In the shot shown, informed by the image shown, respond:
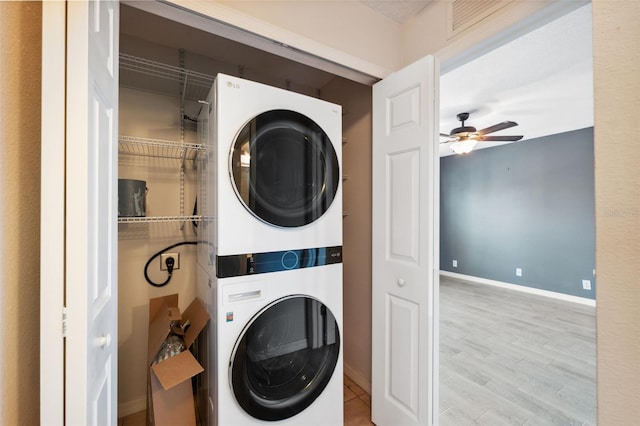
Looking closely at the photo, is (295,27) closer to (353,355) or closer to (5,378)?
(5,378)

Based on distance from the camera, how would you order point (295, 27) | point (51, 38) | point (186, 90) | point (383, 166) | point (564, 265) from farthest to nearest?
point (564, 265) < point (186, 90) < point (383, 166) < point (295, 27) < point (51, 38)

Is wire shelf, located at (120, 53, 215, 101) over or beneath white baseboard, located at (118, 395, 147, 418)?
over

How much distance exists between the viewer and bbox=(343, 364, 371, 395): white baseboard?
1.88 meters

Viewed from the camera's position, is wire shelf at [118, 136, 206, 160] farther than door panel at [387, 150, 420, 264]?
Yes

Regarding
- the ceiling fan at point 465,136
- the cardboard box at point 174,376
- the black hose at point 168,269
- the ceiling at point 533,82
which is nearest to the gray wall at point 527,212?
the ceiling at point 533,82

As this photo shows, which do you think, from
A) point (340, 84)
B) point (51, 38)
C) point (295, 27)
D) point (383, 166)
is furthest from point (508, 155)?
point (51, 38)

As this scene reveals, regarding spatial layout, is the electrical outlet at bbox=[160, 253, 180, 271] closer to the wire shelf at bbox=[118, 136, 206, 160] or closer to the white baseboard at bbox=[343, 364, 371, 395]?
the wire shelf at bbox=[118, 136, 206, 160]

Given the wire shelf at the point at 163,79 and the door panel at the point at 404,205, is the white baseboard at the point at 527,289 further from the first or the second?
the wire shelf at the point at 163,79

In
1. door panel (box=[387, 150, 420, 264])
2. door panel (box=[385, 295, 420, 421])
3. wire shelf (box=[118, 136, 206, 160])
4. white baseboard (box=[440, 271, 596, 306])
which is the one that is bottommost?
white baseboard (box=[440, 271, 596, 306])

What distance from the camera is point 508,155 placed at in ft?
15.5

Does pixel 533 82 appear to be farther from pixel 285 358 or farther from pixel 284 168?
pixel 285 358

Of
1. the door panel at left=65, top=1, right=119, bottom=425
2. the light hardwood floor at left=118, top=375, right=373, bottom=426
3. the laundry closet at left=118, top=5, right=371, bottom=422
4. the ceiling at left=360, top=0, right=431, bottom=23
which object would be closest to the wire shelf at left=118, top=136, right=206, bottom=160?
the laundry closet at left=118, top=5, right=371, bottom=422

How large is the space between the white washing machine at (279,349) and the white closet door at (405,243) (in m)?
0.30

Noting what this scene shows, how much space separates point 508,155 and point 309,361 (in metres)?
5.10
